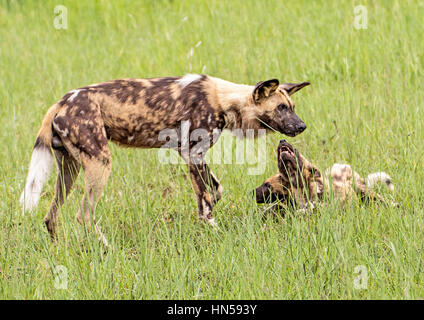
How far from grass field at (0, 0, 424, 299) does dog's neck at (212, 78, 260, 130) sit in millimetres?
341

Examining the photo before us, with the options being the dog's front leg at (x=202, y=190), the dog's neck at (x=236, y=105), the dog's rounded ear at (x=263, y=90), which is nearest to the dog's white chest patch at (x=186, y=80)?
the dog's neck at (x=236, y=105)

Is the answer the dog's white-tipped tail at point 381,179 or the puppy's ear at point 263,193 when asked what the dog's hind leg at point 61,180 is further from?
the dog's white-tipped tail at point 381,179

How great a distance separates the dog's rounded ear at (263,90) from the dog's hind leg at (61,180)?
4.50 feet

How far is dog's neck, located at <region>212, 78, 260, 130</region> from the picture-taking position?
4.74 metres

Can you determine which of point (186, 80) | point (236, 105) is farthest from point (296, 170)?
point (186, 80)

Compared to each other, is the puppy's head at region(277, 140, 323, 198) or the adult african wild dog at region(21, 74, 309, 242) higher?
the adult african wild dog at region(21, 74, 309, 242)

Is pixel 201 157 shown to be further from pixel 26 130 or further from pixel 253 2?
pixel 253 2

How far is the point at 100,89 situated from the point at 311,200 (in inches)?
65.2

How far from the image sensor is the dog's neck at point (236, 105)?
4.74 m

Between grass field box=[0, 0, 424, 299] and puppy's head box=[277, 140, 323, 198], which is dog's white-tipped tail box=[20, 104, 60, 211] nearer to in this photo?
grass field box=[0, 0, 424, 299]

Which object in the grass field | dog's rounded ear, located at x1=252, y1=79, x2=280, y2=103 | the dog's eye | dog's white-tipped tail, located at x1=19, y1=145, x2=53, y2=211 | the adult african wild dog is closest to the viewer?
the grass field

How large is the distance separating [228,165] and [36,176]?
1522 millimetres

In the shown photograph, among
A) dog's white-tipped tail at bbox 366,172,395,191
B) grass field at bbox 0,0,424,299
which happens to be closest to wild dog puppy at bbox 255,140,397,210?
dog's white-tipped tail at bbox 366,172,395,191
